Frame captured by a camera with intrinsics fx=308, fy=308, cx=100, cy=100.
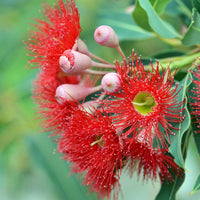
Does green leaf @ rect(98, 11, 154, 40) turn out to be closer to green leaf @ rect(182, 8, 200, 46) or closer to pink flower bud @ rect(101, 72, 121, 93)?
green leaf @ rect(182, 8, 200, 46)

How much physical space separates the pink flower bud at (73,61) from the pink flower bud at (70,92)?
3.5 inches

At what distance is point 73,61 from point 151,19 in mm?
381

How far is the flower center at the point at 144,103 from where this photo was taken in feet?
3.85

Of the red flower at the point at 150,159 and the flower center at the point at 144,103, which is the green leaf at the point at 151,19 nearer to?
the flower center at the point at 144,103

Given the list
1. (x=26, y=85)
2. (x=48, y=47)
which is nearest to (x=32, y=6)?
(x=26, y=85)

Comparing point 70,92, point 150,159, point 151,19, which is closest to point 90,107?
point 70,92

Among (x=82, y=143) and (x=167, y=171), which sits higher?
(x=82, y=143)

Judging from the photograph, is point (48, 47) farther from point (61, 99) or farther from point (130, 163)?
point (130, 163)

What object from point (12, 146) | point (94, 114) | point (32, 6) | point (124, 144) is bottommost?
point (12, 146)

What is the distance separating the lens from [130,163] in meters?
1.31

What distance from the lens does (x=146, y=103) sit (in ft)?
3.89

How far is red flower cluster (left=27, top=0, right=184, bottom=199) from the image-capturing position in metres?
1.12

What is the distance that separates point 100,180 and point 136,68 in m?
0.51

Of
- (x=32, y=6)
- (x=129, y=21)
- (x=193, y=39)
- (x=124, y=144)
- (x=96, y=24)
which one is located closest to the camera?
(x=124, y=144)
